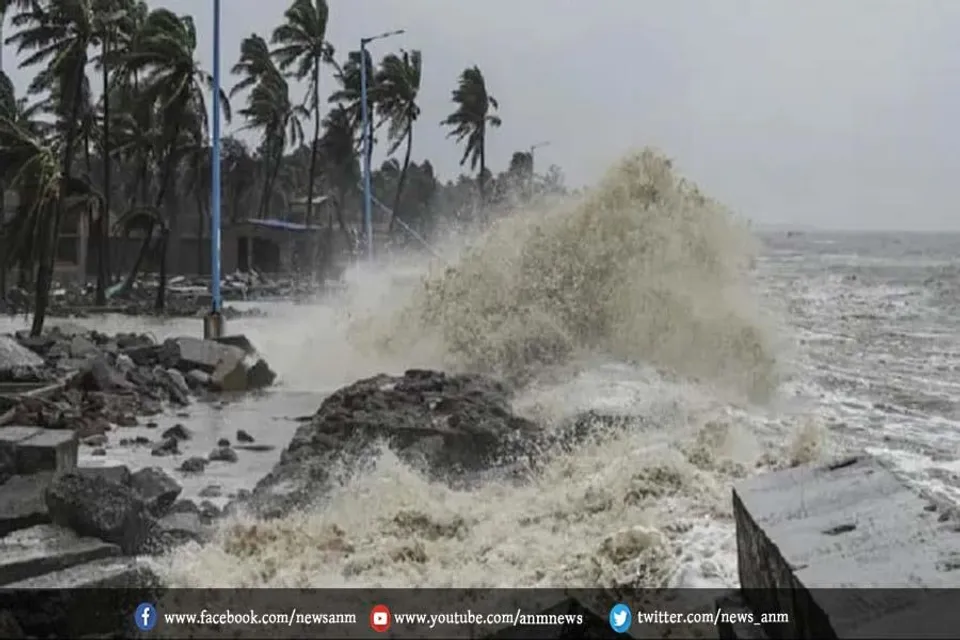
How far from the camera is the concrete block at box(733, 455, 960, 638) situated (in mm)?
3449

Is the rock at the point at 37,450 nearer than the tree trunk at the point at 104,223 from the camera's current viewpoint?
Yes

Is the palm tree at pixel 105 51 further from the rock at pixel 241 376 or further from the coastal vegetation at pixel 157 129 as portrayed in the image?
the rock at pixel 241 376

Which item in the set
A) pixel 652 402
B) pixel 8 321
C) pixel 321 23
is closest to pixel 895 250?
pixel 321 23

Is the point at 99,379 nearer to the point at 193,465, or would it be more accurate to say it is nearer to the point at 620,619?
the point at 193,465

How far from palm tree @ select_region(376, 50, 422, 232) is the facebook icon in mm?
49345

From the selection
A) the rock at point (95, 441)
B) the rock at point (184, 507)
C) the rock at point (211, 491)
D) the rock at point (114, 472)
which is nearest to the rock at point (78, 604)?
Result: the rock at point (184, 507)

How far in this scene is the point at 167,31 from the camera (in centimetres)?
3350

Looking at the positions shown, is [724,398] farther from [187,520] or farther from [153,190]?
[153,190]

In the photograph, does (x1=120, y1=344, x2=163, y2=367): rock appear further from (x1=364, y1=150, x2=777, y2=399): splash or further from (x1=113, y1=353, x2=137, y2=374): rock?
(x1=364, y1=150, x2=777, y2=399): splash

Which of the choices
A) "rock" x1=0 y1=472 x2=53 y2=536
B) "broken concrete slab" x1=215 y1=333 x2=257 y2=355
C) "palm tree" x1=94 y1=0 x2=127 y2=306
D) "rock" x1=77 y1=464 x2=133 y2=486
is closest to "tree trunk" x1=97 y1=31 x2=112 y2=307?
"palm tree" x1=94 y1=0 x2=127 y2=306

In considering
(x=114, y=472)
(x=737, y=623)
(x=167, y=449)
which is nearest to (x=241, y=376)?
(x=167, y=449)

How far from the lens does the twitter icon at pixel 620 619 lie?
412 centimetres

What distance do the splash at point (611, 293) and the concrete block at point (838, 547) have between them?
29.4 feet

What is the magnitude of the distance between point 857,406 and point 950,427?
6.61ft
